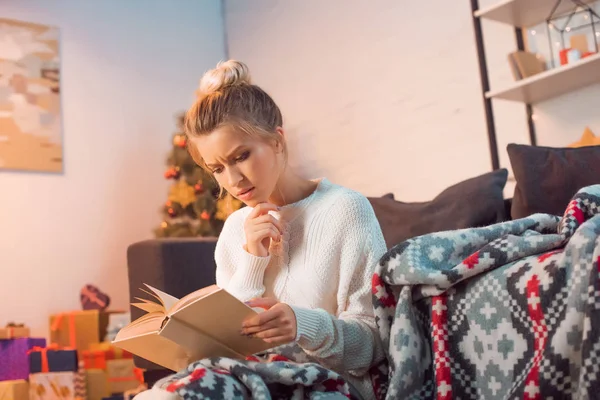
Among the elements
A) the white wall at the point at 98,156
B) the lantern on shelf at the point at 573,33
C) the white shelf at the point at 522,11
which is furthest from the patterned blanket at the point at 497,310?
the white wall at the point at 98,156

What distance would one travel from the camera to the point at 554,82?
249cm

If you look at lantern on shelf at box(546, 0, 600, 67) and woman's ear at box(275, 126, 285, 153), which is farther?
lantern on shelf at box(546, 0, 600, 67)

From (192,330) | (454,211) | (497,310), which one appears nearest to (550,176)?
(454,211)

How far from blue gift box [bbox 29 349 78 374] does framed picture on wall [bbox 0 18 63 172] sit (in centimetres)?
118

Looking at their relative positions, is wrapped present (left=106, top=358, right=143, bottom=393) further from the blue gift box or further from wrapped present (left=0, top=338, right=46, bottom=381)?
wrapped present (left=0, top=338, right=46, bottom=381)

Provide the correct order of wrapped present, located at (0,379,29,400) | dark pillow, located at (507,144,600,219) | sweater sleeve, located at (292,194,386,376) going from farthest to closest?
wrapped present, located at (0,379,29,400)
dark pillow, located at (507,144,600,219)
sweater sleeve, located at (292,194,386,376)

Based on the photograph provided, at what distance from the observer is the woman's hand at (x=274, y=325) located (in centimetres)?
107

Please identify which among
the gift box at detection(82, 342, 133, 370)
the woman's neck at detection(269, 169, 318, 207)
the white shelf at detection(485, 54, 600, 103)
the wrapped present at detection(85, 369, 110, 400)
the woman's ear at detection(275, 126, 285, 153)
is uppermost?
the white shelf at detection(485, 54, 600, 103)

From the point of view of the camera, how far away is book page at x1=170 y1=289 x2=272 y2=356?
99 cm

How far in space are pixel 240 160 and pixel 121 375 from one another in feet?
7.89

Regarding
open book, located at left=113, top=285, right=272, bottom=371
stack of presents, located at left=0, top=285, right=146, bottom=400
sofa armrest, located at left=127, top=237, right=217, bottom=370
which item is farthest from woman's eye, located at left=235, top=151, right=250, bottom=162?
stack of presents, located at left=0, top=285, right=146, bottom=400

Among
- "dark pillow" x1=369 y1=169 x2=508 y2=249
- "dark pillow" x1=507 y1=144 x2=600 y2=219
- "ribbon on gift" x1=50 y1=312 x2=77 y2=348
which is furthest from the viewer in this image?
"ribbon on gift" x1=50 y1=312 x2=77 y2=348

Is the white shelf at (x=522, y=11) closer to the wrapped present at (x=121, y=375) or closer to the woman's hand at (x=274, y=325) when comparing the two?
the woman's hand at (x=274, y=325)

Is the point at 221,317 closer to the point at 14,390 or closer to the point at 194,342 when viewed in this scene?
the point at 194,342
